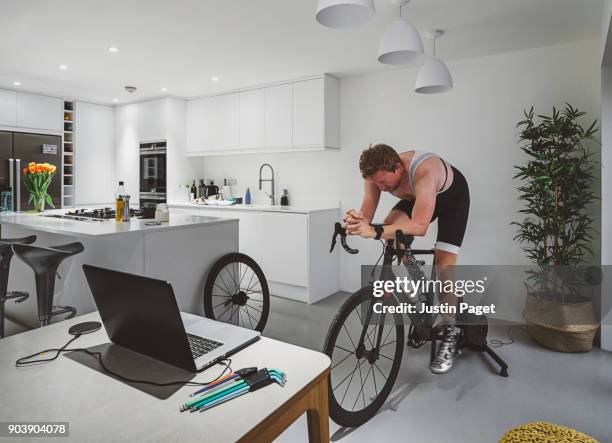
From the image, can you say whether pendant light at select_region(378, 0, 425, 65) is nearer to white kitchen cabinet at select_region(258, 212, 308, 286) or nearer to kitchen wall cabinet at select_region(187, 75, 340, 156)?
kitchen wall cabinet at select_region(187, 75, 340, 156)

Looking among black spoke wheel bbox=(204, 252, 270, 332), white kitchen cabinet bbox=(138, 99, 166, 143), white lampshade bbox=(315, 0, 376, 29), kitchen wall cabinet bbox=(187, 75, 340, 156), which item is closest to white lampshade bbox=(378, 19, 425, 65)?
white lampshade bbox=(315, 0, 376, 29)

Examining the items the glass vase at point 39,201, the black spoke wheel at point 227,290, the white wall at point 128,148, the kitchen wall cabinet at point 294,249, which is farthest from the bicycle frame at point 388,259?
the white wall at point 128,148

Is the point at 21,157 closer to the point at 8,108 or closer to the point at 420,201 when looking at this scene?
the point at 8,108

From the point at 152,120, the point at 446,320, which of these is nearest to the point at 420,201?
the point at 446,320

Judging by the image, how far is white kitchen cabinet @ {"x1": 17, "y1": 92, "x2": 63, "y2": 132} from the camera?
5.41 meters

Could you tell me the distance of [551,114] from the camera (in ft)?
12.0

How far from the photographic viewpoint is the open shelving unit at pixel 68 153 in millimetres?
5996

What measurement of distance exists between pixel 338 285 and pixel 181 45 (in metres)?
3.07

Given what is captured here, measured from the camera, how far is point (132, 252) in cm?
251

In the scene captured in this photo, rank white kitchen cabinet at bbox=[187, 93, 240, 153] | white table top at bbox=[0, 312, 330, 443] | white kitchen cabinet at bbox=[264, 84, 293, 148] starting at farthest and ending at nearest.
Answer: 1. white kitchen cabinet at bbox=[187, 93, 240, 153]
2. white kitchen cabinet at bbox=[264, 84, 293, 148]
3. white table top at bbox=[0, 312, 330, 443]

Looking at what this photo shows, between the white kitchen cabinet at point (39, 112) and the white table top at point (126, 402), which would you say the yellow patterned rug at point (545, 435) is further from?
the white kitchen cabinet at point (39, 112)

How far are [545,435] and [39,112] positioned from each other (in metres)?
6.49

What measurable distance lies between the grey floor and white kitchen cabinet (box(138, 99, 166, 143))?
3803mm

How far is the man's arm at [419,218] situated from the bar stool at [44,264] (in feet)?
4.96
